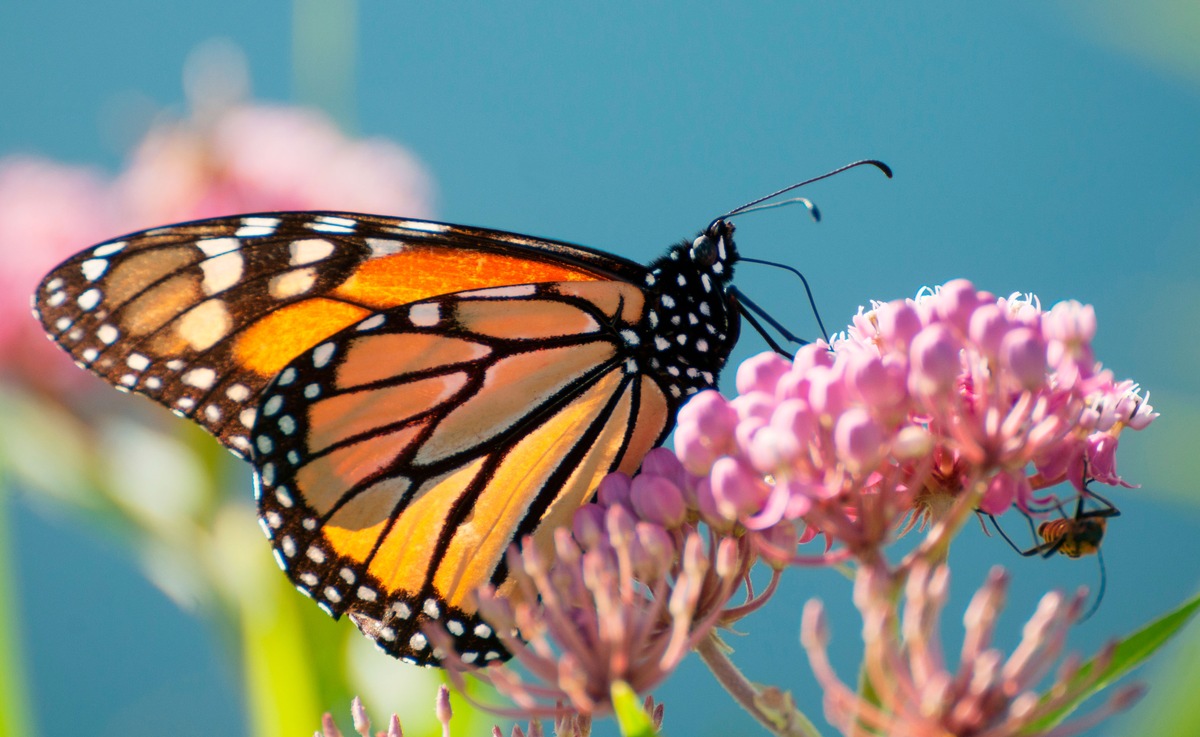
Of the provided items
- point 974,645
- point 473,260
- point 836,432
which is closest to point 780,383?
point 836,432

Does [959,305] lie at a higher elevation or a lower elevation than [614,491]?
higher

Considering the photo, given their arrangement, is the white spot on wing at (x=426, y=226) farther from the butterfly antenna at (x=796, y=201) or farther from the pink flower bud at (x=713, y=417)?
the pink flower bud at (x=713, y=417)

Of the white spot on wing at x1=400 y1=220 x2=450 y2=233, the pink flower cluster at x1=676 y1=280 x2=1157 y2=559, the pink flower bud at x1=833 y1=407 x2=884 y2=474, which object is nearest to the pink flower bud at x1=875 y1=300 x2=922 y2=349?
the pink flower cluster at x1=676 y1=280 x2=1157 y2=559

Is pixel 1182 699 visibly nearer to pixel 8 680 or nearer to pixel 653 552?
pixel 653 552

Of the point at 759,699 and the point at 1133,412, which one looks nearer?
the point at 759,699

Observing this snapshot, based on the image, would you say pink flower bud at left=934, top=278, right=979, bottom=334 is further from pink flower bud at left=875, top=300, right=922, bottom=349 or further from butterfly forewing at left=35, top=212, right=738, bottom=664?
butterfly forewing at left=35, top=212, right=738, bottom=664

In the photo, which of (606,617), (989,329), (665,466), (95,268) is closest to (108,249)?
(95,268)
